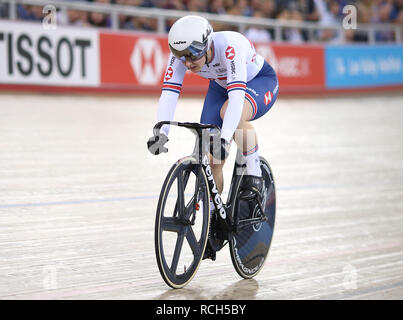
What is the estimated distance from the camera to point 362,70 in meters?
14.5

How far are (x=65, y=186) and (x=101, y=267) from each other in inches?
77.6

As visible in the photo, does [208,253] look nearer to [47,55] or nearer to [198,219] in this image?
[198,219]

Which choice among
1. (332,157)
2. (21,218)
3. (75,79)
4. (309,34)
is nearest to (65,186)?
(21,218)

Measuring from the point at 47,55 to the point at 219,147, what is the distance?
6.82m

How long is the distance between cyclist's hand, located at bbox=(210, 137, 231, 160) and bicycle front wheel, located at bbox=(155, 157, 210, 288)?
11cm

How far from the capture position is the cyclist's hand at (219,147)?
117 inches

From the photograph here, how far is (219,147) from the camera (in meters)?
2.98

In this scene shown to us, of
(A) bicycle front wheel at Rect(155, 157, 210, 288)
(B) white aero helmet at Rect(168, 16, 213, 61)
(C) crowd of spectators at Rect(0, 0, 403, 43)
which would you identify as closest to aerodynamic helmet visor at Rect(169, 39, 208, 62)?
(B) white aero helmet at Rect(168, 16, 213, 61)

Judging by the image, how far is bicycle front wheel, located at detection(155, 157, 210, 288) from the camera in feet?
9.50
